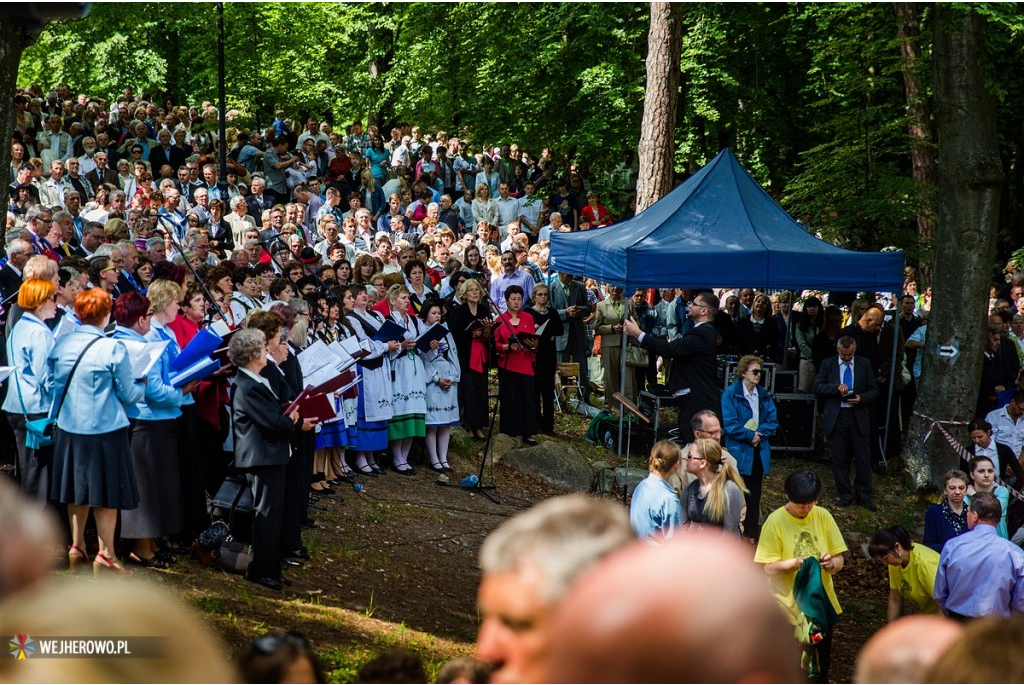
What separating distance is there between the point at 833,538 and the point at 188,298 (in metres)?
5.01

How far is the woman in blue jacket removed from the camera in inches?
428

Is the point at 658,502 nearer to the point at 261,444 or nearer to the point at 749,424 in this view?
the point at 261,444

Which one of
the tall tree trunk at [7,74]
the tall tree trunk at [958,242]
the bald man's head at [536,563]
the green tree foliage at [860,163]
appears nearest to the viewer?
the bald man's head at [536,563]

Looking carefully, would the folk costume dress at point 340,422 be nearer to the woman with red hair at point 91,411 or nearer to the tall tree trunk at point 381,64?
the woman with red hair at point 91,411

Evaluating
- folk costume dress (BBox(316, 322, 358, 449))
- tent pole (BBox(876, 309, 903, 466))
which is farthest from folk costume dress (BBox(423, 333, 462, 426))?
tent pole (BBox(876, 309, 903, 466))

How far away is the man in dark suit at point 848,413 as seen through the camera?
13016 mm

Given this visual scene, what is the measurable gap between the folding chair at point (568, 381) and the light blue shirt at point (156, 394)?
883cm

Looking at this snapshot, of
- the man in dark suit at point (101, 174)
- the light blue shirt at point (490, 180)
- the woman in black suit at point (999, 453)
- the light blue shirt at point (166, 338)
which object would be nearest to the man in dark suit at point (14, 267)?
the light blue shirt at point (166, 338)

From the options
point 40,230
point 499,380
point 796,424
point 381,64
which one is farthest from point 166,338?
point 381,64

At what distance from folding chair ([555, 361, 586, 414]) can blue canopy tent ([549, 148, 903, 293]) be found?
9.22ft

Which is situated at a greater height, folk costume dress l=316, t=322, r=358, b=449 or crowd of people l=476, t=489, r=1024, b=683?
crowd of people l=476, t=489, r=1024, b=683

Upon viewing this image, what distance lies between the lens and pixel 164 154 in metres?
19.0

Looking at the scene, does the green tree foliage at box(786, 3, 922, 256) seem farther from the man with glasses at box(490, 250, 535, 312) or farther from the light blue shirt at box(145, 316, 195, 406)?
the light blue shirt at box(145, 316, 195, 406)

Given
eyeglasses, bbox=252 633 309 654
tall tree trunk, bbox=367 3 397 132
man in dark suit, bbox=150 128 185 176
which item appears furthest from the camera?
tall tree trunk, bbox=367 3 397 132
